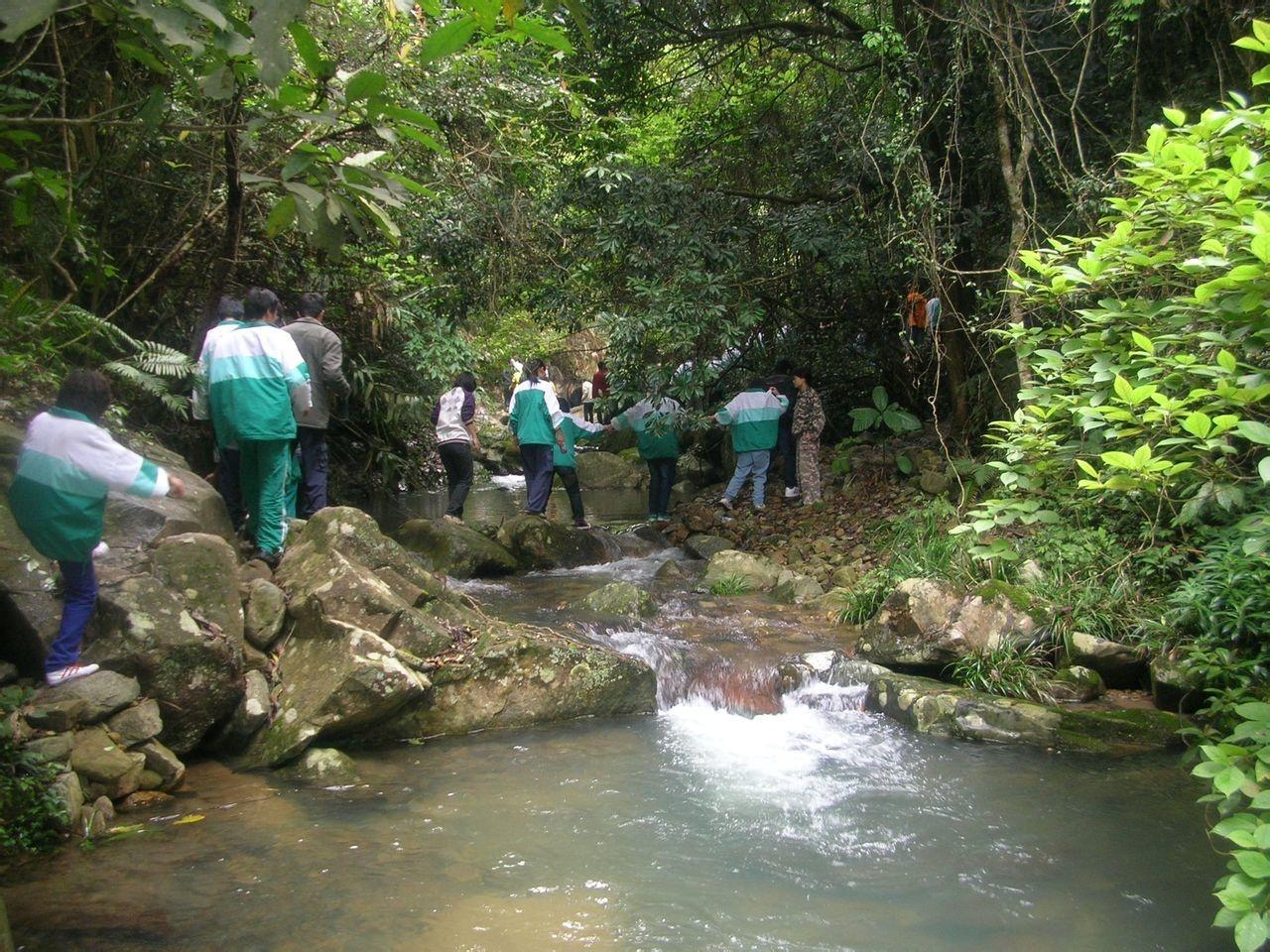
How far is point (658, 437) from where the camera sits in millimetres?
12125

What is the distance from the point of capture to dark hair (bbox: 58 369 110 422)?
5.04 m

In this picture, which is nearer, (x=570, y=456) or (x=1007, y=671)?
(x=1007, y=671)

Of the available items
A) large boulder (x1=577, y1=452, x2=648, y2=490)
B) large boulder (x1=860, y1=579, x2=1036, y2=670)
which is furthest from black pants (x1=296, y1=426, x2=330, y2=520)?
large boulder (x1=577, y1=452, x2=648, y2=490)

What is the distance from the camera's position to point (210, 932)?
392cm

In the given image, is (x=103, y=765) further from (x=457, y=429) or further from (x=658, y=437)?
(x=658, y=437)

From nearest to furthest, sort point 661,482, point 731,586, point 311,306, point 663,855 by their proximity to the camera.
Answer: point 663,855
point 311,306
point 731,586
point 661,482

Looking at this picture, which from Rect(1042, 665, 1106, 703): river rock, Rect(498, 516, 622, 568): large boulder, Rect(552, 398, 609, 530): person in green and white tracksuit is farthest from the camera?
Rect(552, 398, 609, 530): person in green and white tracksuit

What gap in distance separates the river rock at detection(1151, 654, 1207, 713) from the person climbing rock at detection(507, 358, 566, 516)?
6790 mm

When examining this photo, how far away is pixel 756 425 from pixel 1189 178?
25.6 feet

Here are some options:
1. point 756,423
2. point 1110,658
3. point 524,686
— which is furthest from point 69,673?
point 756,423

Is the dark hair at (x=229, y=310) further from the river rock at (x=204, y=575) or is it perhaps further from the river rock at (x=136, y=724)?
the river rock at (x=136, y=724)

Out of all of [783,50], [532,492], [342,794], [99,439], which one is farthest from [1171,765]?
[783,50]

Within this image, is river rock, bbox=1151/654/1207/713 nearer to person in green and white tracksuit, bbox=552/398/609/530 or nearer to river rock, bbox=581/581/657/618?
river rock, bbox=581/581/657/618

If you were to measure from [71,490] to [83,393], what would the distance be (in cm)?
50
